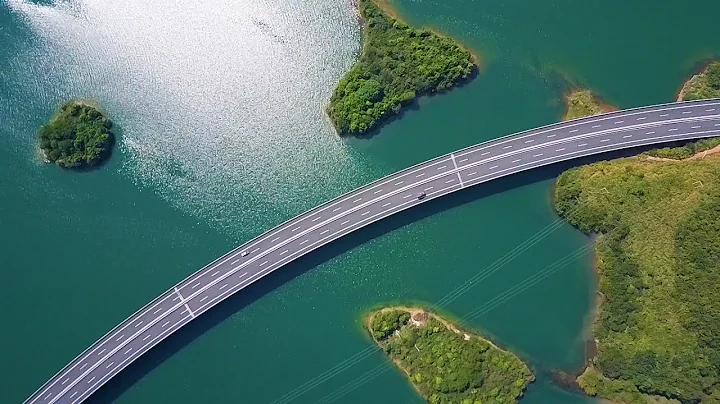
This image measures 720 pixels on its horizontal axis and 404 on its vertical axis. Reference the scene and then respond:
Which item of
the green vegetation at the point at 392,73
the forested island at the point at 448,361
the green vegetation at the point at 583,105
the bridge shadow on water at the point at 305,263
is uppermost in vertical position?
the green vegetation at the point at 392,73

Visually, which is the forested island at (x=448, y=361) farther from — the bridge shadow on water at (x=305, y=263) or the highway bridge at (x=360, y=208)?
the highway bridge at (x=360, y=208)

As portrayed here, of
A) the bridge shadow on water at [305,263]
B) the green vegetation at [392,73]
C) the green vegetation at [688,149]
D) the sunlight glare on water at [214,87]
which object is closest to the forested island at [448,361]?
the bridge shadow on water at [305,263]

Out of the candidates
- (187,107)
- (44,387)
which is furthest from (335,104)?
(44,387)

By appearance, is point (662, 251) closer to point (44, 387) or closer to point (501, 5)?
point (501, 5)

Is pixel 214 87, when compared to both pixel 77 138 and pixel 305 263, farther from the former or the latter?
pixel 305 263

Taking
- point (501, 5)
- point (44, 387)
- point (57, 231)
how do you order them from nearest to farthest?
point (44, 387) < point (57, 231) < point (501, 5)

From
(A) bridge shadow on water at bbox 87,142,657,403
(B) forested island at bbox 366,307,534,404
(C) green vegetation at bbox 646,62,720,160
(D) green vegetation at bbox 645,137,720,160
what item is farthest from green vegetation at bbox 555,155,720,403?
(B) forested island at bbox 366,307,534,404
